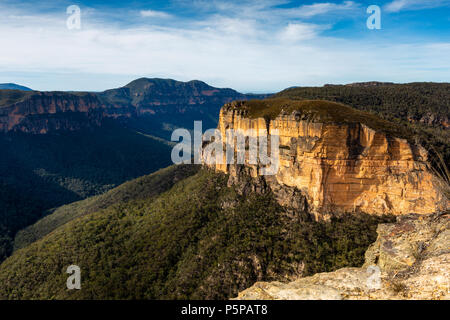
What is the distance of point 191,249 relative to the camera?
133 feet

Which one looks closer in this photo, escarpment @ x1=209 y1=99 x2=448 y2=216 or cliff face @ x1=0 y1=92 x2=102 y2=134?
escarpment @ x1=209 y1=99 x2=448 y2=216

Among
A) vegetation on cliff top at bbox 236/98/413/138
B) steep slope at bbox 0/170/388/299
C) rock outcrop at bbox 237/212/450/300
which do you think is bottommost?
steep slope at bbox 0/170/388/299

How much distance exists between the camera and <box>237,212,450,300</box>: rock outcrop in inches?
538

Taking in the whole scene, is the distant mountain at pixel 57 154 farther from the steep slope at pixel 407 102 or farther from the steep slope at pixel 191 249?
the steep slope at pixel 407 102

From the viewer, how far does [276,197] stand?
42.9 meters

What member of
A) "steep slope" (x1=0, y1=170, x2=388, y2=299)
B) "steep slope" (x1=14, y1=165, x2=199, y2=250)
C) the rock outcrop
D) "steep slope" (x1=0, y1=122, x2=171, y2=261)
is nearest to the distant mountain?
"steep slope" (x1=0, y1=122, x2=171, y2=261)

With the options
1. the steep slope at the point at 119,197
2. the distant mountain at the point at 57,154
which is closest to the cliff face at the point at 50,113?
the distant mountain at the point at 57,154

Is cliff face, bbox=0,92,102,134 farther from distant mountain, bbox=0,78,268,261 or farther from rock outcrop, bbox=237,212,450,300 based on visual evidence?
rock outcrop, bbox=237,212,450,300

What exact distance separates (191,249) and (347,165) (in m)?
24.9

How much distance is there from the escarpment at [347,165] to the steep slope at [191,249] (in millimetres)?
2768

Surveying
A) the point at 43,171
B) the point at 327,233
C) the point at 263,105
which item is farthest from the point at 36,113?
the point at 327,233

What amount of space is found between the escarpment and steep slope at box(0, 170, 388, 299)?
2768 millimetres

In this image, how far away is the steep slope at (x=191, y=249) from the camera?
113ft

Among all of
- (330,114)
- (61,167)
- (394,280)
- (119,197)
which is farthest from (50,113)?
(394,280)
